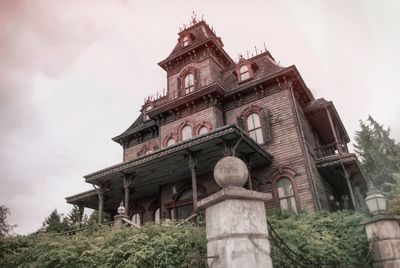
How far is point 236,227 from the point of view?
3.61 m

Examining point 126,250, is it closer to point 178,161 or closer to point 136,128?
point 178,161

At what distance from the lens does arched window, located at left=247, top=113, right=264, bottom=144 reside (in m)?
16.3

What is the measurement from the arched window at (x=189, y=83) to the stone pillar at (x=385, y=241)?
1421 cm

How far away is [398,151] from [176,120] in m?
26.1

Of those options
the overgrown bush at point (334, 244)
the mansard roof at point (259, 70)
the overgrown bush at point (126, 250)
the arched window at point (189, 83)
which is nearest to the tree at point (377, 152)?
the mansard roof at point (259, 70)

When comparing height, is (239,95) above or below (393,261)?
above

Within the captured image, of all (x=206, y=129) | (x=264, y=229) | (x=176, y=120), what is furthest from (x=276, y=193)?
(x=264, y=229)

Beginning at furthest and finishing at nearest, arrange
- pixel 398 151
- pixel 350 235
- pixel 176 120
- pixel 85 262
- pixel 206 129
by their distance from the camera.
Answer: pixel 398 151 → pixel 176 120 → pixel 206 129 → pixel 350 235 → pixel 85 262

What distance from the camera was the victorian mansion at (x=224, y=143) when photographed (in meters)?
14.0

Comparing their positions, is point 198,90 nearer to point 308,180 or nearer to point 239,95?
point 239,95

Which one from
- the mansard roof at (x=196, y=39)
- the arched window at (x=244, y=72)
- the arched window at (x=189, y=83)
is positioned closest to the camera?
the arched window at (x=244, y=72)

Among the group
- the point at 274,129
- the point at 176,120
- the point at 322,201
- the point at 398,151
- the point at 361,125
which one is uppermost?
the point at 361,125

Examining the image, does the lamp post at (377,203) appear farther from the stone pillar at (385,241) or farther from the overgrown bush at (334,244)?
the overgrown bush at (334,244)

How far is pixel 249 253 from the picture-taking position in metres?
3.55
